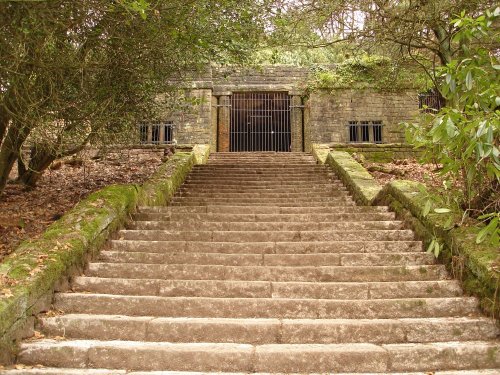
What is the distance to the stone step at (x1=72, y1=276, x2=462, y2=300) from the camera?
15.2ft

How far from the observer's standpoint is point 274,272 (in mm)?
5008

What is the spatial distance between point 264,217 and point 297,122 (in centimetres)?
1113

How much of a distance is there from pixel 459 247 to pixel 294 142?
13.1 m

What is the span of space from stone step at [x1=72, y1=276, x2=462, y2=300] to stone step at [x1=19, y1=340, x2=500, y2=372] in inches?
36.7

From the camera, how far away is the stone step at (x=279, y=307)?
14.2 ft

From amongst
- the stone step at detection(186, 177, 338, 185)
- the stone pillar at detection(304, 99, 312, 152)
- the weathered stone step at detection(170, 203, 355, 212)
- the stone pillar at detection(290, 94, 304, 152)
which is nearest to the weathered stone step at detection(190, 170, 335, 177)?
the stone step at detection(186, 177, 338, 185)

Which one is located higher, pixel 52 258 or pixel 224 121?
pixel 224 121

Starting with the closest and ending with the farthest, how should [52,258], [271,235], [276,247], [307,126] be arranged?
[52,258] < [276,247] < [271,235] < [307,126]

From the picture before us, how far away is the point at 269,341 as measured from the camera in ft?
12.9

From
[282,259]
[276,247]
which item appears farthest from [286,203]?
[282,259]

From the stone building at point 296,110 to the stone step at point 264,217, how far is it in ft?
31.1

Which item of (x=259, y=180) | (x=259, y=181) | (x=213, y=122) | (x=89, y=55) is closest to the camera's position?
(x=89, y=55)

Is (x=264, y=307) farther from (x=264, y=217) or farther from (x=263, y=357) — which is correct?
(x=264, y=217)

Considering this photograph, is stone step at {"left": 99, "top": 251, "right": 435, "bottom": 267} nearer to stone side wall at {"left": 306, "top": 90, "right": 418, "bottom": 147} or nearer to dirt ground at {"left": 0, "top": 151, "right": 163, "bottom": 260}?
dirt ground at {"left": 0, "top": 151, "right": 163, "bottom": 260}
